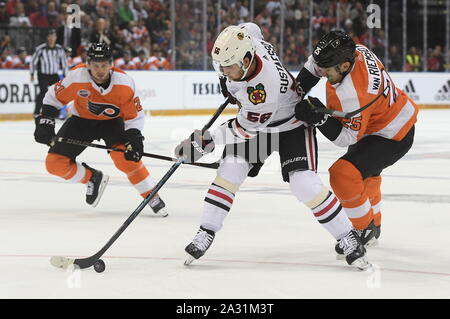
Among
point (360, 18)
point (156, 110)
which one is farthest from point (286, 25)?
point (156, 110)

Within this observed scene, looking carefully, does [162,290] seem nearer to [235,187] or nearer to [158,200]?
[235,187]

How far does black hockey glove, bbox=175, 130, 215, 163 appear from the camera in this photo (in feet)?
14.1

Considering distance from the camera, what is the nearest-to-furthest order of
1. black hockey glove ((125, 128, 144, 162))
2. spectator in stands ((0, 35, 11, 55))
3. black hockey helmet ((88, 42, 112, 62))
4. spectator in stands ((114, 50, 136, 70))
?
black hockey glove ((125, 128, 144, 162))
black hockey helmet ((88, 42, 112, 62))
spectator in stands ((0, 35, 11, 55))
spectator in stands ((114, 50, 136, 70))

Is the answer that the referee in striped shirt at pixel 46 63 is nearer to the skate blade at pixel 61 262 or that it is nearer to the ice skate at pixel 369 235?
the ice skate at pixel 369 235

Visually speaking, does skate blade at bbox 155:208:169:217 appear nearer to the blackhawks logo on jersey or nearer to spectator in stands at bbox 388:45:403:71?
the blackhawks logo on jersey

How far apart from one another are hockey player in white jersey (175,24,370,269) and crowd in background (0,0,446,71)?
10861 mm

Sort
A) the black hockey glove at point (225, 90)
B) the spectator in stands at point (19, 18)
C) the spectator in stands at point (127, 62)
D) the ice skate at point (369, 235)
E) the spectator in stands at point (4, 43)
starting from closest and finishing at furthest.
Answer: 1. the black hockey glove at point (225, 90)
2. the ice skate at point (369, 235)
3. the spectator in stands at point (4, 43)
4. the spectator in stands at point (19, 18)
5. the spectator in stands at point (127, 62)

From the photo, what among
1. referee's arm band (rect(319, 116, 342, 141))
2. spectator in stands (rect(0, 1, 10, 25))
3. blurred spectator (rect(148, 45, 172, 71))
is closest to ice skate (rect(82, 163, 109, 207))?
referee's arm band (rect(319, 116, 342, 141))

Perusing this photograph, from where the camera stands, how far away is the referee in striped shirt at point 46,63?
14352 mm

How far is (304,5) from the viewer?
61.5 feet

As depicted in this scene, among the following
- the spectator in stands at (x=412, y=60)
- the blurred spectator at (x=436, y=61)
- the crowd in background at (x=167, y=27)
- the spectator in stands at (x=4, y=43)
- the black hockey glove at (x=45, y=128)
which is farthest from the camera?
the blurred spectator at (x=436, y=61)

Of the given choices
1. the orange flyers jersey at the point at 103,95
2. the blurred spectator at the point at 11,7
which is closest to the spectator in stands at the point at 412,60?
the blurred spectator at the point at 11,7

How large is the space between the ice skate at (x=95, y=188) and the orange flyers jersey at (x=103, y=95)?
0.45 meters

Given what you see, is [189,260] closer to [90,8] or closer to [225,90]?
[225,90]
